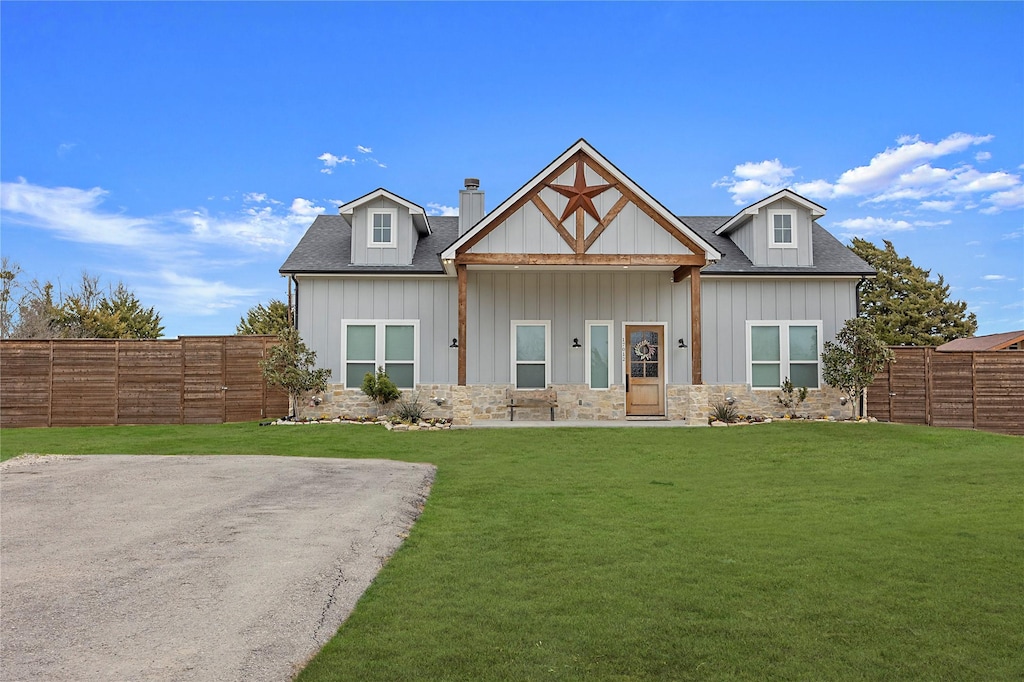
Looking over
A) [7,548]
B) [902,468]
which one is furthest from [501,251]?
[7,548]

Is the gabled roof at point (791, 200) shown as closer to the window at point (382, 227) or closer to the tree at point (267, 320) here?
the window at point (382, 227)

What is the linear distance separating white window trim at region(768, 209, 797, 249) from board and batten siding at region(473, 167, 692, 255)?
12.5 feet

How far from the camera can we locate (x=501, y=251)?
1597 cm

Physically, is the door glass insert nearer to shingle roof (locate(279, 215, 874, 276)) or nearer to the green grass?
shingle roof (locate(279, 215, 874, 276))

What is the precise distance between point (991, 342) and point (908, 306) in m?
6.34

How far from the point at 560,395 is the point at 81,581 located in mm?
13407

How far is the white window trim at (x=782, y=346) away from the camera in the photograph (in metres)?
18.0

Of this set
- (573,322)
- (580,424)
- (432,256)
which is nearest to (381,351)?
(432,256)

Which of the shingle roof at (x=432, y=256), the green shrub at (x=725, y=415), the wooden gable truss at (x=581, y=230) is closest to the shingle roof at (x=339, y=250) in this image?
the shingle roof at (x=432, y=256)

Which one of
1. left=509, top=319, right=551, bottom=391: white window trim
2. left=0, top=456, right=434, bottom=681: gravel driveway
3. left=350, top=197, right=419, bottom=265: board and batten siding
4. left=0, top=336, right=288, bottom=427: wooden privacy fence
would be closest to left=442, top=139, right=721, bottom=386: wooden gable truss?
left=509, top=319, right=551, bottom=391: white window trim

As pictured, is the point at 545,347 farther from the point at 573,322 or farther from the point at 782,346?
the point at 782,346

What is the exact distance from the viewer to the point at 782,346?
18031 millimetres

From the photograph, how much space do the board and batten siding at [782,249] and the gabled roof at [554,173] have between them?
127 inches

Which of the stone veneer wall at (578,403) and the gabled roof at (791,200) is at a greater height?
the gabled roof at (791,200)
